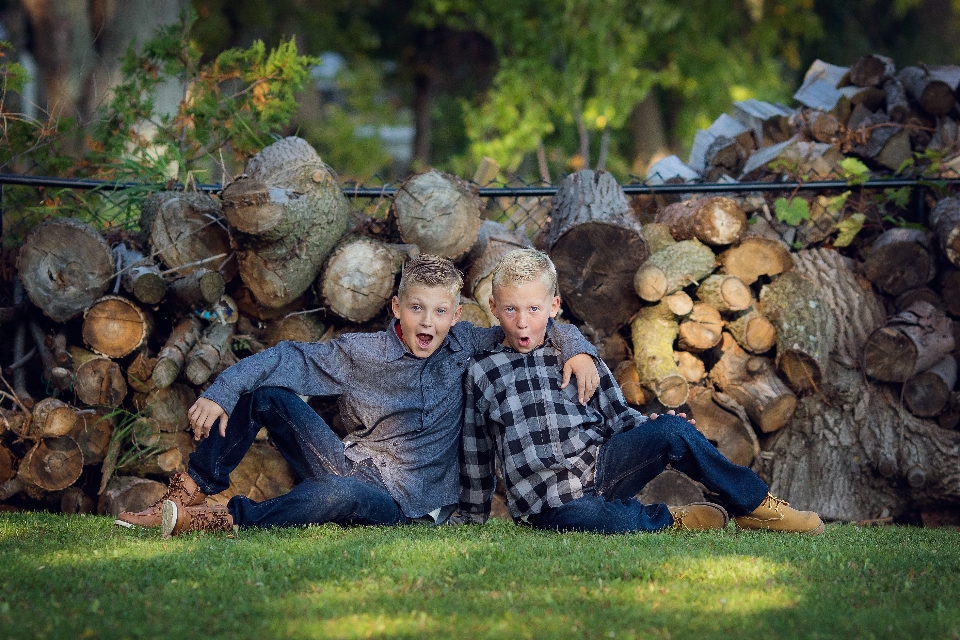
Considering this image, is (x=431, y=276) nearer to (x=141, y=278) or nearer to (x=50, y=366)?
(x=141, y=278)

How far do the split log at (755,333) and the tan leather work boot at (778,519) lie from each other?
1378mm

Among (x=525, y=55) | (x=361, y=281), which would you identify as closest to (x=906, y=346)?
(x=361, y=281)

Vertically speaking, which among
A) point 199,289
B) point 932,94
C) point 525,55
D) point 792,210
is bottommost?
point 199,289

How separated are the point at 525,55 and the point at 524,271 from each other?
11.5m

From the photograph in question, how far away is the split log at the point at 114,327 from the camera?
16.2ft

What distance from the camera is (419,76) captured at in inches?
784

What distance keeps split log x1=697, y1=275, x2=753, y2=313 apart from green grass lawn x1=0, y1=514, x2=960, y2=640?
1691 millimetres

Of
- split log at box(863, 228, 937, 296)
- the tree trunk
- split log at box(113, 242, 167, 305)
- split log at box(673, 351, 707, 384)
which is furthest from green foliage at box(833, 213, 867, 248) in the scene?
split log at box(113, 242, 167, 305)

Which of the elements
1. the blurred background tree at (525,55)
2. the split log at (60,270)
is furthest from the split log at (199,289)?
the blurred background tree at (525,55)

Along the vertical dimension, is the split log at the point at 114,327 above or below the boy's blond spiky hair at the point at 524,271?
below

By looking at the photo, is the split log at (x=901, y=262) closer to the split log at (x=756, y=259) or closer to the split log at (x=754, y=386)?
the split log at (x=756, y=259)

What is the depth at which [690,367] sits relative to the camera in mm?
5504

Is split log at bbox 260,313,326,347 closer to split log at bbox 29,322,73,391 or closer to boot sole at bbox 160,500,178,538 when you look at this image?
split log at bbox 29,322,73,391

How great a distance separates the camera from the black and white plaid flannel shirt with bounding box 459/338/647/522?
13.9 ft
